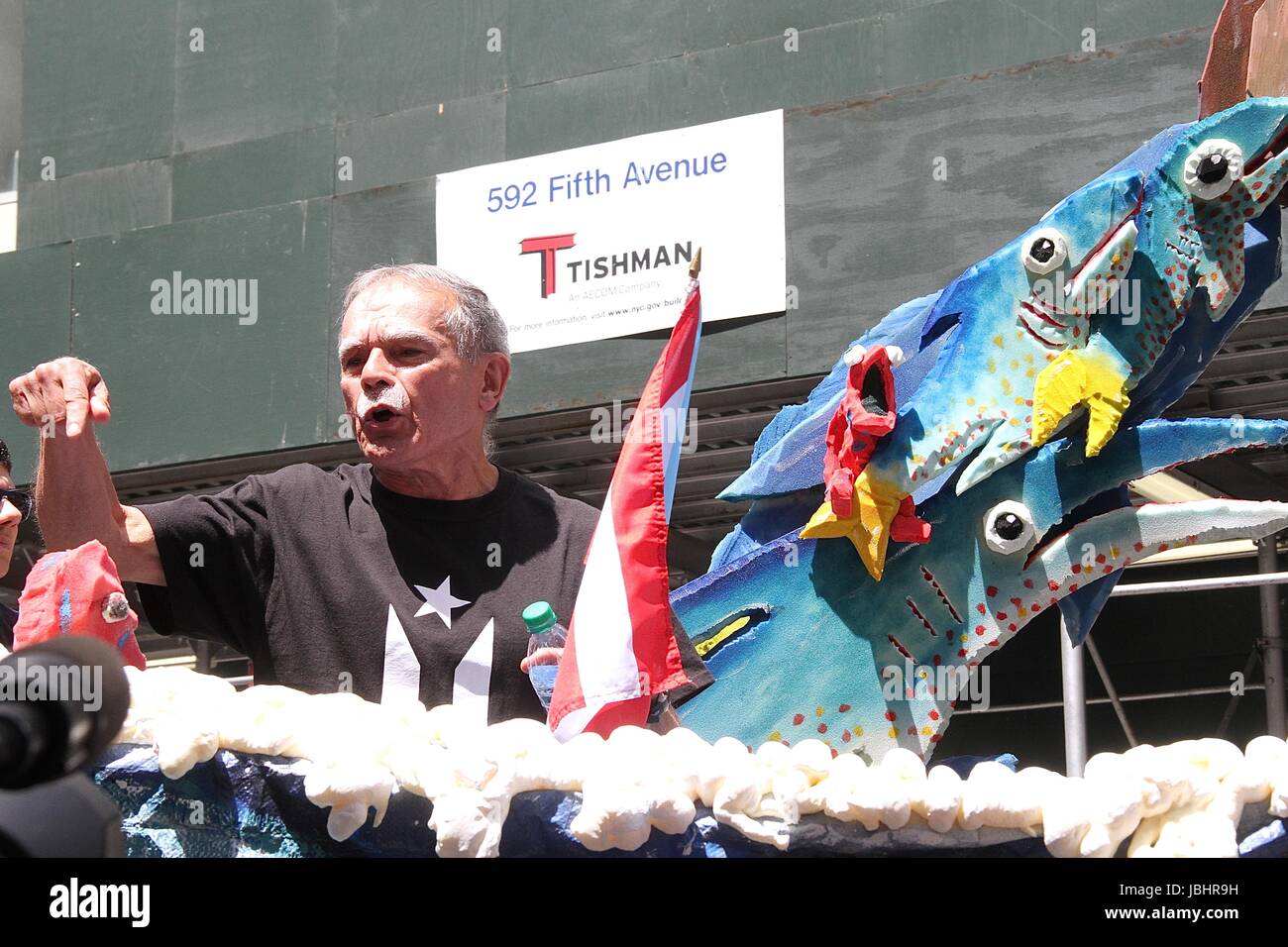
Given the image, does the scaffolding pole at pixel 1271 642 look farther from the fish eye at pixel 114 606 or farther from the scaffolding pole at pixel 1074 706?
the fish eye at pixel 114 606

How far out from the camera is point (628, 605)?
253 centimetres

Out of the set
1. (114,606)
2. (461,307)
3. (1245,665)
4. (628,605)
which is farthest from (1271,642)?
(114,606)

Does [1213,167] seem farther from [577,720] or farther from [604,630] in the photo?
[577,720]

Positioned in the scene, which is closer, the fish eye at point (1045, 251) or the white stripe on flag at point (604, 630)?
the white stripe on flag at point (604, 630)

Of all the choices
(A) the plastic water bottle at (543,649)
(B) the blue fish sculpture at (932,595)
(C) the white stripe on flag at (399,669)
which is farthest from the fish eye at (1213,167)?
(C) the white stripe on flag at (399,669)

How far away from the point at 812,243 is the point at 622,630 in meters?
4.63

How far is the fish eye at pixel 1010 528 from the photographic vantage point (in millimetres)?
3027

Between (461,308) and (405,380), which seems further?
(461,308)

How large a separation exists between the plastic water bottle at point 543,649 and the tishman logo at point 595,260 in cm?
458

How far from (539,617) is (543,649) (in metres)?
0.06

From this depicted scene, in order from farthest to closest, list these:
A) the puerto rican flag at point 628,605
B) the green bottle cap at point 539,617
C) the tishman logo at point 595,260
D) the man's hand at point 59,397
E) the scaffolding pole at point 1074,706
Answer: the tishman logo at point 595,260 < the scaffolding pole at point 1074,706 < the green bottle cap at point 539,617 < the puerto rican flag at point 628,605 < the man's hand at point 59,397

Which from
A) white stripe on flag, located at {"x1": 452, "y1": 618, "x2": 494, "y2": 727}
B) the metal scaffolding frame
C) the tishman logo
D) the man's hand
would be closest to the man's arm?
the man's hand
